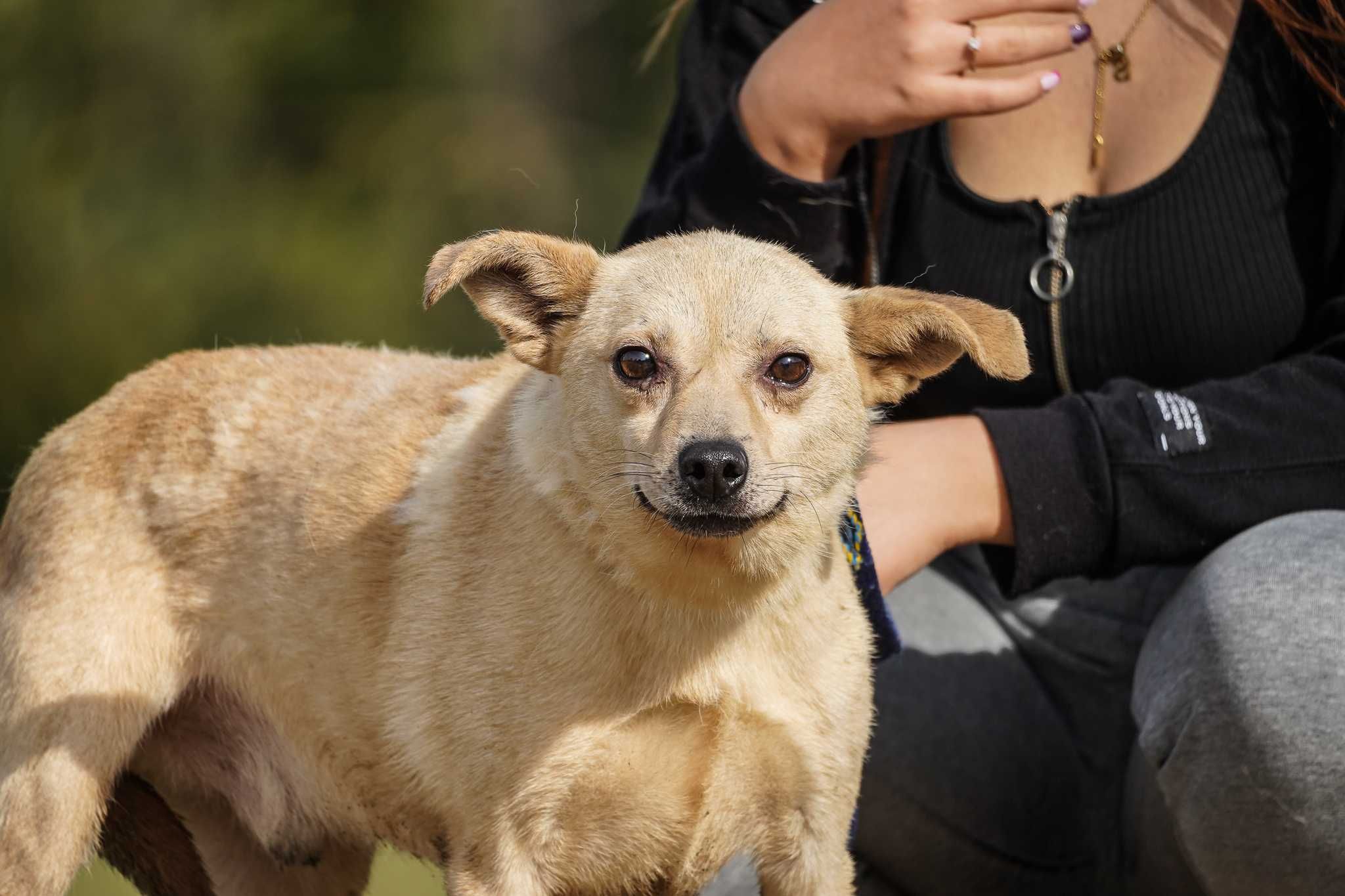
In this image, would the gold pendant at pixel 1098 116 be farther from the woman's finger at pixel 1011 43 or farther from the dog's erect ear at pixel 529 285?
the dog's erect ear at pixel 529 285

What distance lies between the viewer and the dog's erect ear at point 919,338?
232 centimetres

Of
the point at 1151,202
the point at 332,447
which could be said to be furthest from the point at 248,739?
the point at 1151,202

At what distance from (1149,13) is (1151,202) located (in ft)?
1.36

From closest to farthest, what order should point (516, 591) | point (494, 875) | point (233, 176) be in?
point (494, 875)
point (516, 591)
point (233, 176)

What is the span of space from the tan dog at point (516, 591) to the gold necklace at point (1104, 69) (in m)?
0.85

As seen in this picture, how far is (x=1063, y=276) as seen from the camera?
Answer: 9.82ft

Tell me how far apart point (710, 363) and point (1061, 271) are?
1.00 metres

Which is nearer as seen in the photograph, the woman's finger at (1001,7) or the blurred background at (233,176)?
the woman's finger at (1001,7)

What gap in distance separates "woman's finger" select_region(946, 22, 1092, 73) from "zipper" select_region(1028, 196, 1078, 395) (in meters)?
0.41

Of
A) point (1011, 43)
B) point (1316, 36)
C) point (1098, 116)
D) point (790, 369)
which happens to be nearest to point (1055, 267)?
point (1098, 116)

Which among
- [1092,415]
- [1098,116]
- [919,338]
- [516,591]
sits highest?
[1098,116]

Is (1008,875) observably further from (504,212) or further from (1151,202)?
(504,212)

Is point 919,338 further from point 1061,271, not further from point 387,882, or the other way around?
point 387,882

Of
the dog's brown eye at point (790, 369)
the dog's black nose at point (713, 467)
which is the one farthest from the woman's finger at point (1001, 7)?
the dog's black nose at point (713, 467)
